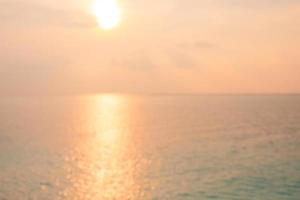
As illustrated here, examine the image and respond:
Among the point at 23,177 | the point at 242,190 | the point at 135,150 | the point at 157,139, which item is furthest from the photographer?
the point at 157,139

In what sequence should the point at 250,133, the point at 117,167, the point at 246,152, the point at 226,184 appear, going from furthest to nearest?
the point at 250,133, the point at 246,152, the point at 117,167, the point at 226,184

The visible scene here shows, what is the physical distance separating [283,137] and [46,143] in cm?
6852

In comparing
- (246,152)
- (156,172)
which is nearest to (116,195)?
(156,172)

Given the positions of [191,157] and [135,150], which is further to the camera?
[135,150]

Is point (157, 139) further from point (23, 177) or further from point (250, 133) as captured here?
point (23, 177)

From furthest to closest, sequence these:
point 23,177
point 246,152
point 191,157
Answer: point 246,152 < point 191,157 < point 23,177

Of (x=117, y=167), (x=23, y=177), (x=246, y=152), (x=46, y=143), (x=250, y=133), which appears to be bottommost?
(x=23, y=177)

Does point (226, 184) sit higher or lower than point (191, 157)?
lower

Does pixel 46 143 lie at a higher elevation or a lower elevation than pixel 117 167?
higher

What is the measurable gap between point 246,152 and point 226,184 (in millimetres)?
32542

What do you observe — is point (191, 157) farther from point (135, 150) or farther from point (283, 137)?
point (283, 137)

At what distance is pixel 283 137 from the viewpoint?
12144cm

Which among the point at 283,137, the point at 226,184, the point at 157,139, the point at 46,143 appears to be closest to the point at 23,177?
the point at 226,184

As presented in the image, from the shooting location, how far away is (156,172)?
7088 cm
